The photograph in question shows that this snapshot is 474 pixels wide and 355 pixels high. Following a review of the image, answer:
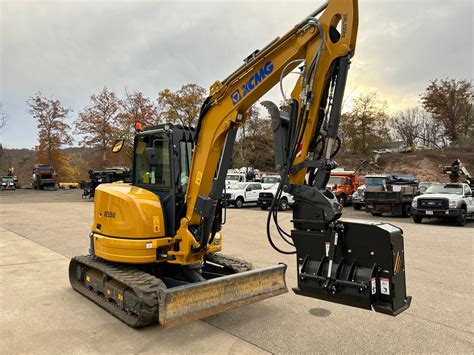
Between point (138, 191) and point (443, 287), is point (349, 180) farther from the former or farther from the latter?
point (138, 191)

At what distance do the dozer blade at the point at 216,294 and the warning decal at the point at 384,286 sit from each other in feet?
6.92

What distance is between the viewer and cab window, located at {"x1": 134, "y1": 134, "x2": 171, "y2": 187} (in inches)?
219

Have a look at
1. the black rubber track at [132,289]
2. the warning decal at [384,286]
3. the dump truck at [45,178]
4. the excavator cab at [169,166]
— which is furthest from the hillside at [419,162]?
the warning decal at [384,286]

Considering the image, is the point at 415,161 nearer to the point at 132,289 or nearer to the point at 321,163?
the point at 321,163

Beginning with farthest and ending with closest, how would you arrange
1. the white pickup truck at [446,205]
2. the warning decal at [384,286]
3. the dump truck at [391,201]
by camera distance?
the dump truck at [391,201], the white pickup truck at [446,205], the warning decal at [384,286]

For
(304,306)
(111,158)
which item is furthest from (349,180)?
(111,158)

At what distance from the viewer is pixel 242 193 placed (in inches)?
965

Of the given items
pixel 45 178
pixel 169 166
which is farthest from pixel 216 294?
pixel 45 178

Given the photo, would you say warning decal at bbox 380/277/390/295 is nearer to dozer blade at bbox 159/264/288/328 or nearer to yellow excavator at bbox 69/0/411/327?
yellow excavator at bbox 69/0/411/327

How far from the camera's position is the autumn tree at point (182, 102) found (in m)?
42.8

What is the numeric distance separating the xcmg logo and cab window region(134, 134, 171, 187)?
4.37ft

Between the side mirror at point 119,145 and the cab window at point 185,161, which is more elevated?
the side mirror at point 119,145

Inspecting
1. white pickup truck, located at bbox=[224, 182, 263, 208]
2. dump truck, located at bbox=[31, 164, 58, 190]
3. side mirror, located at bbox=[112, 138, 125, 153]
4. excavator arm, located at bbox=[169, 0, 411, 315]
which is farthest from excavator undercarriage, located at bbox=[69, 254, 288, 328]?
dump truck, located at bbox=[31, 164, 58, 190]

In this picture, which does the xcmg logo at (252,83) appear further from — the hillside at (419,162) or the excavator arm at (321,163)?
the hillside at (419,162)
